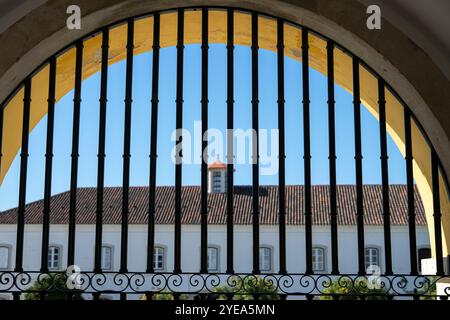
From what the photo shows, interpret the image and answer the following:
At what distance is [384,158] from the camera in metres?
6.11

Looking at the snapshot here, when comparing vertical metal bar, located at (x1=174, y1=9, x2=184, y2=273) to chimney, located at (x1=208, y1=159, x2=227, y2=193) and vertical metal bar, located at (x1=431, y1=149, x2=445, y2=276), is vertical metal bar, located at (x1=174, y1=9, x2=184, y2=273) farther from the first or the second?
chimney, located at (x1=208, y1=159, x2=227, y2=193)

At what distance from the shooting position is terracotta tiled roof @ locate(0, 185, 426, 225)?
31.4 metres

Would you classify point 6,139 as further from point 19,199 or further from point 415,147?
point 415,147

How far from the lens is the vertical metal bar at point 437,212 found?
19.7ft

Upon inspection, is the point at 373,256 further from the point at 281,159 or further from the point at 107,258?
the point at 281,159

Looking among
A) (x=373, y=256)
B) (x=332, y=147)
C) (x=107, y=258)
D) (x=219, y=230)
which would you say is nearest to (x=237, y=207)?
(x=219, y=230)

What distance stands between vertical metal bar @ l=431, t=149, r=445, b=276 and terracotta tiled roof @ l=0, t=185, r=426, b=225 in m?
24.9

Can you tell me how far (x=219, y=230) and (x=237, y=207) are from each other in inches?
56.8

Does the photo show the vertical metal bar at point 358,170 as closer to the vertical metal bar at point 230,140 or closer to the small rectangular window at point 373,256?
the vertical metal bar at point 230,140

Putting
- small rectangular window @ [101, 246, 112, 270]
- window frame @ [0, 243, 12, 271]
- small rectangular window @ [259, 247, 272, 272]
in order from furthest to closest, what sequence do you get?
small rectangular window @ [101, 246, 112, 270] → small rectangular window @ [259, 247, 272, 272] → window frame @ [0, 243, 12, 271]

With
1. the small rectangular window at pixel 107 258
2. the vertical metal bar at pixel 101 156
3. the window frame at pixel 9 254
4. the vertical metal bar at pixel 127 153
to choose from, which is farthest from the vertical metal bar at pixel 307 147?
the window frame at pixel 9 254

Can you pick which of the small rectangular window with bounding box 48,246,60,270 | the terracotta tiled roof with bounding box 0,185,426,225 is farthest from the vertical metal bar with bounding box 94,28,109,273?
the small rectangular window with bounding box 48,246,60,270
